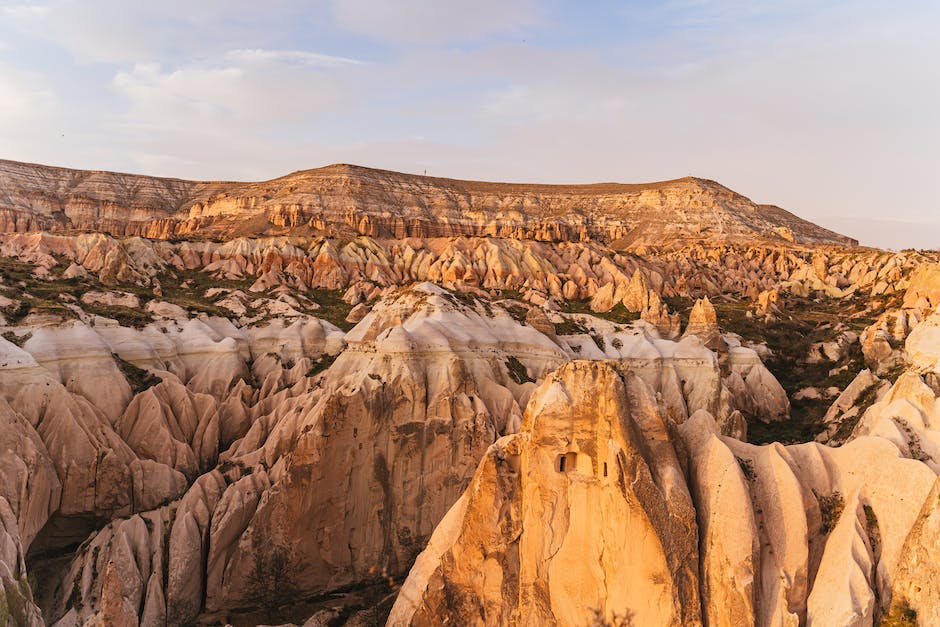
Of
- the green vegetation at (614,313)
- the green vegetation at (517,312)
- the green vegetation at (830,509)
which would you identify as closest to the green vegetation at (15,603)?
the green vegetation at (830,509)

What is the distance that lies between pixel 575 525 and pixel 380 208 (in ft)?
362

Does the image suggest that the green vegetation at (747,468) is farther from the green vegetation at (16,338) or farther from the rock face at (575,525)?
the green vegetation at (16,338)

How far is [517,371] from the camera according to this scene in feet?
118

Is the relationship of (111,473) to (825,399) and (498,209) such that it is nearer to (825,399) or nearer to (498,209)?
(825,399)

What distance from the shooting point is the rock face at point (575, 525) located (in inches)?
585

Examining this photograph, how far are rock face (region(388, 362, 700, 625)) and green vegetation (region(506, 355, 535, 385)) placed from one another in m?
17.5

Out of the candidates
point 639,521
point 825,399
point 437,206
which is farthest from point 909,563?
point 437,206

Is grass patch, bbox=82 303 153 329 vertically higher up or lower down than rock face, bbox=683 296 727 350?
lower down

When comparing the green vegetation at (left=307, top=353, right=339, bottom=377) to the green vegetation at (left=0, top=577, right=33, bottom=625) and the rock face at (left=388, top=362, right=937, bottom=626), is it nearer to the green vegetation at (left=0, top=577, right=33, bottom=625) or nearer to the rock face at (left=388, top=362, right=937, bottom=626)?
the rock face at (left=388, top=362, right=937, bottom=626)

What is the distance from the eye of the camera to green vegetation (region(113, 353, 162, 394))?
1334 inches

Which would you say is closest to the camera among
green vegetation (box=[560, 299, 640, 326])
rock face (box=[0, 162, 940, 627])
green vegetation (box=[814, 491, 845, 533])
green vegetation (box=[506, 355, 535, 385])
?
rock face (box=[0, 162, 940, 627])

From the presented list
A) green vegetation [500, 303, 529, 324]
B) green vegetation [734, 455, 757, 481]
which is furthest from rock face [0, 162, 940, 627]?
green vegetation [500, 303, 529, 324]

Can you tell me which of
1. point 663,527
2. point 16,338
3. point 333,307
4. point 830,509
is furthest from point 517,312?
point 830,509

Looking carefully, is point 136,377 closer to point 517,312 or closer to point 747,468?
point 517,312
